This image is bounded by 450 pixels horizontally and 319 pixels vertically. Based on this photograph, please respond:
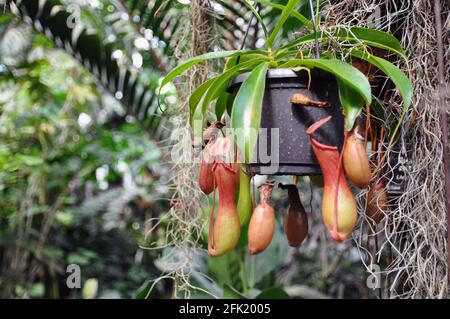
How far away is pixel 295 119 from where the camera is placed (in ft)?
2.79

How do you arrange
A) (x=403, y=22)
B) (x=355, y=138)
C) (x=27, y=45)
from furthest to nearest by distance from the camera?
(x=27, y=45) → (x=403, y=22) → (x=355, y=138)

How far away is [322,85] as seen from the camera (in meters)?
0.86

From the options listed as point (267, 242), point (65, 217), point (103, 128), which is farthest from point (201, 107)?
point (103, 128)

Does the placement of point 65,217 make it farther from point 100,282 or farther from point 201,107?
point 201,107

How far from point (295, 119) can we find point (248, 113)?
0.12m


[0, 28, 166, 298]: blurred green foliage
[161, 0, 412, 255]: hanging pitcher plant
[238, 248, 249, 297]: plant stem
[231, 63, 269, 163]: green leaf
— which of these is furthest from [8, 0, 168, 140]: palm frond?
[231, 63, 269, 163]: green leaf

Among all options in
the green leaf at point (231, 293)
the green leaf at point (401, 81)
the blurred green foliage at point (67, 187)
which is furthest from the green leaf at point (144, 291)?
the blurred green foliage at point (67, 187)

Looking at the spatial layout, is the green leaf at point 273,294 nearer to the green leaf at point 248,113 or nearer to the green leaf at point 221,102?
the green leaf at point 221,102

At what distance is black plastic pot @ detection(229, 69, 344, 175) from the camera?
2.75 feet

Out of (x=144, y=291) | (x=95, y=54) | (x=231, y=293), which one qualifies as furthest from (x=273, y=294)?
(x=95, y=54)

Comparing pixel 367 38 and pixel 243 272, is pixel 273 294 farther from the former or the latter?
pixel 367 38

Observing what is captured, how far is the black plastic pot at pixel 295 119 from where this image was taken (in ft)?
2.75

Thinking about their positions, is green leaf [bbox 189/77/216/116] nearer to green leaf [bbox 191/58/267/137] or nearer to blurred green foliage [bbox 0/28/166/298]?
green leaf [bbox 191/58/267/137]

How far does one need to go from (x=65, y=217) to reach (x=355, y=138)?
2646mm
